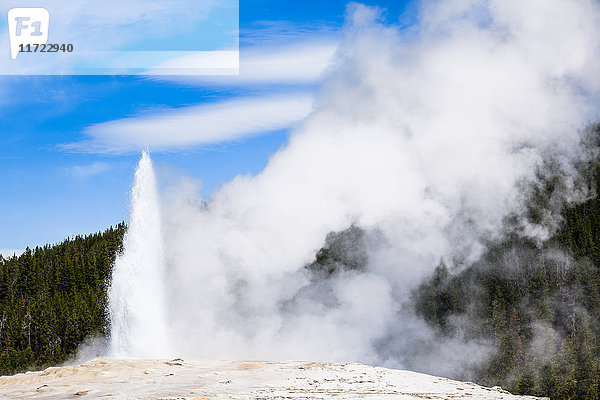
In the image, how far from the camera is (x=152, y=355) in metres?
35.8

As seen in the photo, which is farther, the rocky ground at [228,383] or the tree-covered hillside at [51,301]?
the tree-covered hillside at [51,301]

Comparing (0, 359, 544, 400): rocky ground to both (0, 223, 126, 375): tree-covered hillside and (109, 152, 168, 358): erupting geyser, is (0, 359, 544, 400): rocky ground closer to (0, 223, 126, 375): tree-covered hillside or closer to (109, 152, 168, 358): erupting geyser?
(109, 152, 168, 358): erupting geyser

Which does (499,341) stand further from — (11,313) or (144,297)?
(11,313)

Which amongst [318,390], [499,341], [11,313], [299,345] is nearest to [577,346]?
[499,341]

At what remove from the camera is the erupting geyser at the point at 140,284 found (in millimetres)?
36281

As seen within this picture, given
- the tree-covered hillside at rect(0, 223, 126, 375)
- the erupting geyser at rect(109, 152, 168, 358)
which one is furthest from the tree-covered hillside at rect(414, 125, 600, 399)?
the tree-covered hillside at rect(0, 223, 126, 375)

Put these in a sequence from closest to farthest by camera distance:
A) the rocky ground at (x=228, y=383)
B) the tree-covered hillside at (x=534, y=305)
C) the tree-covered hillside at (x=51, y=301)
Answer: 1. the rocky ground at (x=228, y=383)
2. the tree-covered hillside at (x=534, y=305)
3. the tree-covered hillside at (x=51, y=301)

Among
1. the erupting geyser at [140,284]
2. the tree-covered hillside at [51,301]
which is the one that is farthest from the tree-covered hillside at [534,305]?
the tree-covered hillside at [51,301]

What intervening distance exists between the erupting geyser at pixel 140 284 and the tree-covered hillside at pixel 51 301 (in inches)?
493

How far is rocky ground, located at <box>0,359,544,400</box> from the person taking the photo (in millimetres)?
21219

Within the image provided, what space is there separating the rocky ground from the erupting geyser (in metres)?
8.67

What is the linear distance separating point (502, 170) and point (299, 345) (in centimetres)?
3323

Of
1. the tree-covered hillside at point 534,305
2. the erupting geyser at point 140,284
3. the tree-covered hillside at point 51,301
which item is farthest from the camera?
the tree-covered hillside at point 51,301

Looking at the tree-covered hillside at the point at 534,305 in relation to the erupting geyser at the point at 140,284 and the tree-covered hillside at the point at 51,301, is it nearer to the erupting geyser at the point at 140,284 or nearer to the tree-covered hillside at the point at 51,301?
the erupting geyser at the point at 140,284
